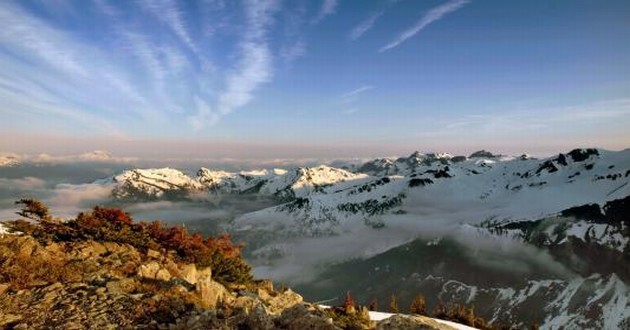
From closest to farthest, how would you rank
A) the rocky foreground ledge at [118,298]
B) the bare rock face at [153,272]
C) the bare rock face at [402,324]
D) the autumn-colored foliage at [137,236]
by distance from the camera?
the rocky foreground ledge at [118,298] < the bare rock face at [402,324] < the bare rock face at [153,272] < the autumn-colored foliage at [137,236]

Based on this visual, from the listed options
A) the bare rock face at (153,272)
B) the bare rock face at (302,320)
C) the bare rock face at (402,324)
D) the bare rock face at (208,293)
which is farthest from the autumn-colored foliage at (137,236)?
the bare rock face at (402,324)

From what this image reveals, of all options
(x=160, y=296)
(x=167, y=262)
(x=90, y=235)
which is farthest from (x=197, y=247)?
(x=160, y=296)

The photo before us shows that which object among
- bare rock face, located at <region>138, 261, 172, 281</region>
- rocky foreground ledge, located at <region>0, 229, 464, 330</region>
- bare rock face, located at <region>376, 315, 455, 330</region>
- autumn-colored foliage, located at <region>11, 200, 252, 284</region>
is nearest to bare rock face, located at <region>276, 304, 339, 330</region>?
rocky foreground ledge, located at <region>0, 229, 464, 330</region>

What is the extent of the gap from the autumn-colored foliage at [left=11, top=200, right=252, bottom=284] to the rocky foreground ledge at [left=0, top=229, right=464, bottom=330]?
201cm

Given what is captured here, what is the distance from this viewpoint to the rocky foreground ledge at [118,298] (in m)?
17.7

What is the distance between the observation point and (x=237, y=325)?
59.5 feet

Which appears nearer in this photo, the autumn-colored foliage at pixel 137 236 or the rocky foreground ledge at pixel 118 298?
the rocky foreground ledge at pixel 118 298

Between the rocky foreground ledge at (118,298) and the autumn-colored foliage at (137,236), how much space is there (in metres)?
2.01

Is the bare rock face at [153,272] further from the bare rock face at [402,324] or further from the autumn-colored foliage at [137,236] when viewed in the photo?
the bare rock face at [402,324]

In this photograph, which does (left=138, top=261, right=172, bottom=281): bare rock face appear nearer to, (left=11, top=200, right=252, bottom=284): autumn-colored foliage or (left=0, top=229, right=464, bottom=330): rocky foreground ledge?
(left=0, top=229, right=464, bottom=330): rocky foreground ledge

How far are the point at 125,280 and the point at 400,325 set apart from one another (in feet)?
36.7

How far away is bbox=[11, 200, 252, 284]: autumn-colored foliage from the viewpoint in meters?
28.3

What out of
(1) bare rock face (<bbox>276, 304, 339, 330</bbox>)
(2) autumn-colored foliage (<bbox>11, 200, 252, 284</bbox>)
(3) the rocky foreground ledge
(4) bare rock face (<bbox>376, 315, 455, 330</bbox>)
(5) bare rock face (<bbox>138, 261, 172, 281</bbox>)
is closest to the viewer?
(3) the rocky foreground ledge

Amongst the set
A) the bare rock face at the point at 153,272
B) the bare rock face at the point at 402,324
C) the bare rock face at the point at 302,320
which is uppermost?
the bare rock face at the point at 153,272
